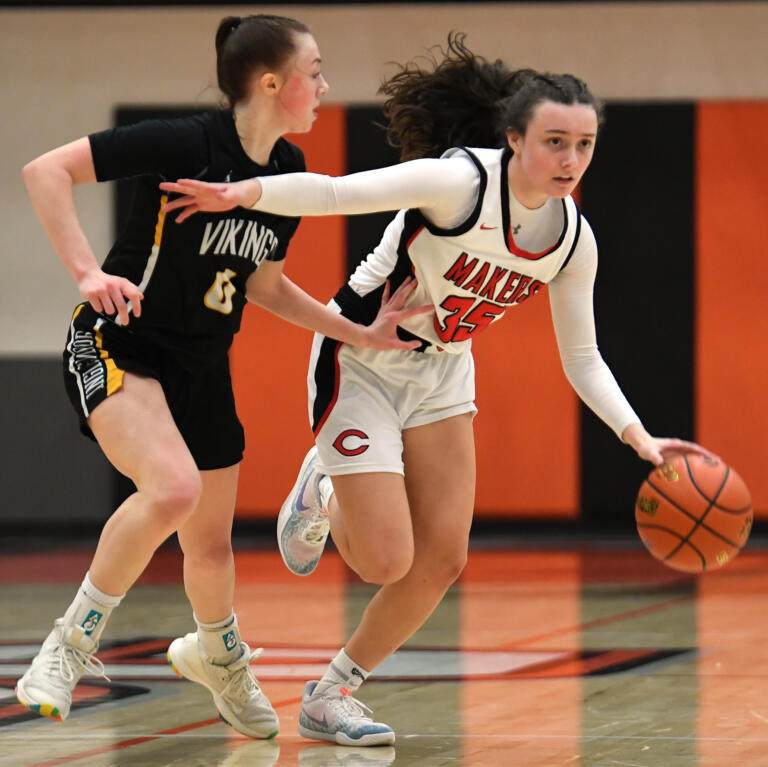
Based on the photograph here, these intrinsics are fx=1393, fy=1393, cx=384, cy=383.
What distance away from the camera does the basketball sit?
3479 millimetres

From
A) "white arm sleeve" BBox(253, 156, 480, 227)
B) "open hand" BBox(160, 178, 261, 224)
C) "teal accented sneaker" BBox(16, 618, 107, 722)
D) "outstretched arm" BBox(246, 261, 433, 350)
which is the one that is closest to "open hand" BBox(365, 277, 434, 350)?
"outstretched arm" BBox(246, 261, 433, 350)

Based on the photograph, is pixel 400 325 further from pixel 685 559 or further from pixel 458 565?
pixel 685 559

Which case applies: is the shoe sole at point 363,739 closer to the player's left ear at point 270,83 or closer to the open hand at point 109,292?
the open hand at point 109,292

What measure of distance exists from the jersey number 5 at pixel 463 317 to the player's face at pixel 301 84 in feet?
2.01

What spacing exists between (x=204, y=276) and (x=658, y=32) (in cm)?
692

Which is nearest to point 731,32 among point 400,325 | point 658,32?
point 658,32

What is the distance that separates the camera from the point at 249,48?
3.38 metres

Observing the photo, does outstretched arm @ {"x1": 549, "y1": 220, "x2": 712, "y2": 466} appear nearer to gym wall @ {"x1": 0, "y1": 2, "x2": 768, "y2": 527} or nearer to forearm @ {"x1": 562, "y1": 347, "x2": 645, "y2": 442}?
forearm @ {"x1": 562, "y1": 347, "x2": 645, "y2": 442}

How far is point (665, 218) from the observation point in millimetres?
9562

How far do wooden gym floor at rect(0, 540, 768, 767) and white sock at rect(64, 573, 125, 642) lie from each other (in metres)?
0.35

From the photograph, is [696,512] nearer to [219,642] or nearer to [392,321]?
[392,321]

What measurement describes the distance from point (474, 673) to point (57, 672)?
1834 mm

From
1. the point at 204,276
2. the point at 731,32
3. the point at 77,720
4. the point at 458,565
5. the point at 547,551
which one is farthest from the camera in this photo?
the point at 731,32

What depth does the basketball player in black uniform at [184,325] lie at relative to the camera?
317 centimetres
